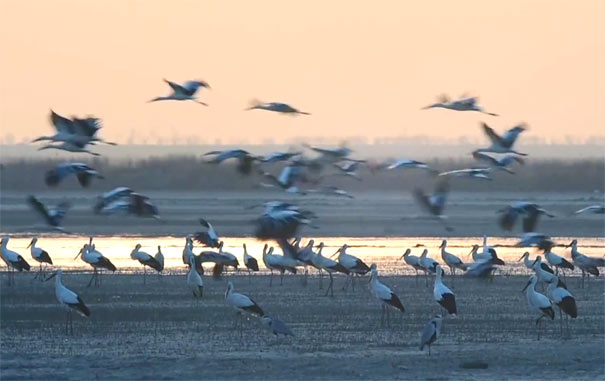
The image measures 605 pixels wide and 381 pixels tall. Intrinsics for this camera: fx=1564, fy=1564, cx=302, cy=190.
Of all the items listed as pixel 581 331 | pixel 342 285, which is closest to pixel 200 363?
pixel 581 331

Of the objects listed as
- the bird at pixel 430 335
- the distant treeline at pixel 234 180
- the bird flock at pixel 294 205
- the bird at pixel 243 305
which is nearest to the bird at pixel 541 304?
the bird flock at pixel 294 205

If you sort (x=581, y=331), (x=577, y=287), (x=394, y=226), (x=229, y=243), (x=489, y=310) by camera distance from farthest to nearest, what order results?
(x=394, y=226) → (x=229, y=243) → (x=577, y=287) → (x=489, y=310) → (x=581, y=331)

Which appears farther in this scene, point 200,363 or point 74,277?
point 74,277

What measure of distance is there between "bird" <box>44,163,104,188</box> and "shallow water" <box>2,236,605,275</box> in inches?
415

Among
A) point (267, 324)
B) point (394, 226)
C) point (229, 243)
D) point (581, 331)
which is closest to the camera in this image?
point (267, 324)

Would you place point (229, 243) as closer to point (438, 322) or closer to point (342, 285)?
point (342, 285)

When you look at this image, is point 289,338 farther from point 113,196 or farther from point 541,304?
point 541,304

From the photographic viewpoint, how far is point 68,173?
17.9 meters

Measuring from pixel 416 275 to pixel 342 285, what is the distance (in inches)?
66.8

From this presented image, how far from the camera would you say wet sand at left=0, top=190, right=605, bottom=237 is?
39.2 metres

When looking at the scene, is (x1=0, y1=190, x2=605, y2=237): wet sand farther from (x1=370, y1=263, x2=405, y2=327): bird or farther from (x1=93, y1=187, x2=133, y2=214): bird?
(x1=93, y1=187, x2=133, y2=214): bird

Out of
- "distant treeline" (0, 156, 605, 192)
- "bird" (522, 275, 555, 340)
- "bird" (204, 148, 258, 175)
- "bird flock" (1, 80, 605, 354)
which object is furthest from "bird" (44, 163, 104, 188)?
"distant treeline" (0, 156, 605, 192)

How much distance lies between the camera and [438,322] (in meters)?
18.2

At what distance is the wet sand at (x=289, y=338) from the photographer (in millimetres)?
16969
